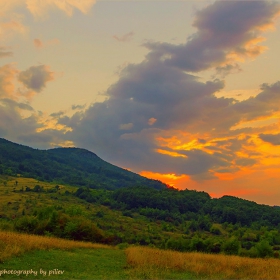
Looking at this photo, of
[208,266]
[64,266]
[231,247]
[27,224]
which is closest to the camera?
[64,266]

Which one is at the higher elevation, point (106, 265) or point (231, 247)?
point (106, 265)

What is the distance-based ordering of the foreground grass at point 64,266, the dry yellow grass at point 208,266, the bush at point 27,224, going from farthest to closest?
the bush at point 27,224, the dry yellow grass at point 208,266, the foreground grass at point 64,266

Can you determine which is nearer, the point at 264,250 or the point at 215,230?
the point at 264,250

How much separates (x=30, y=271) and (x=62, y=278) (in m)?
1.98

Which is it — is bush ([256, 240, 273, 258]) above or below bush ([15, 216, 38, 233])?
above

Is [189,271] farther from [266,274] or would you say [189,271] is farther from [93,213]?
[93,213]

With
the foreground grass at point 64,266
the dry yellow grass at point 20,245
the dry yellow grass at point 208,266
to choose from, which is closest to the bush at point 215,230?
the dry yellow grass at point 208,266

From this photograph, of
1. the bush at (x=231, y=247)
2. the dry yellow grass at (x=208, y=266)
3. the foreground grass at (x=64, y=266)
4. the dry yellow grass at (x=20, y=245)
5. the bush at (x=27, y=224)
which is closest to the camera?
the foreground grass at (x=64, y=266)

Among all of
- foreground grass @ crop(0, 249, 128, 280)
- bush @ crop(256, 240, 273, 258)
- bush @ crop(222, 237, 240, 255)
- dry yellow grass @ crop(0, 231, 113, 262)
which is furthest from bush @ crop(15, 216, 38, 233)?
bush @ crop(256, 240, 273, 258)

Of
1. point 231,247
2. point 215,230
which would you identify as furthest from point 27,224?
point 215,230

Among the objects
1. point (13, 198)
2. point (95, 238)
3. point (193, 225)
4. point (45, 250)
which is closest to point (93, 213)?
point (13, 198)

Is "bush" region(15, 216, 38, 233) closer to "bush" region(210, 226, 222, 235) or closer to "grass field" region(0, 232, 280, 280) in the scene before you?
"grass field" region(0, 232, 280, 280)

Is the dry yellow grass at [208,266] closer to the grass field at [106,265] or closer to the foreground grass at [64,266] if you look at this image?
the grass field at [106,265]

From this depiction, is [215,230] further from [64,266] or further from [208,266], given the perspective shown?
[64,266]
